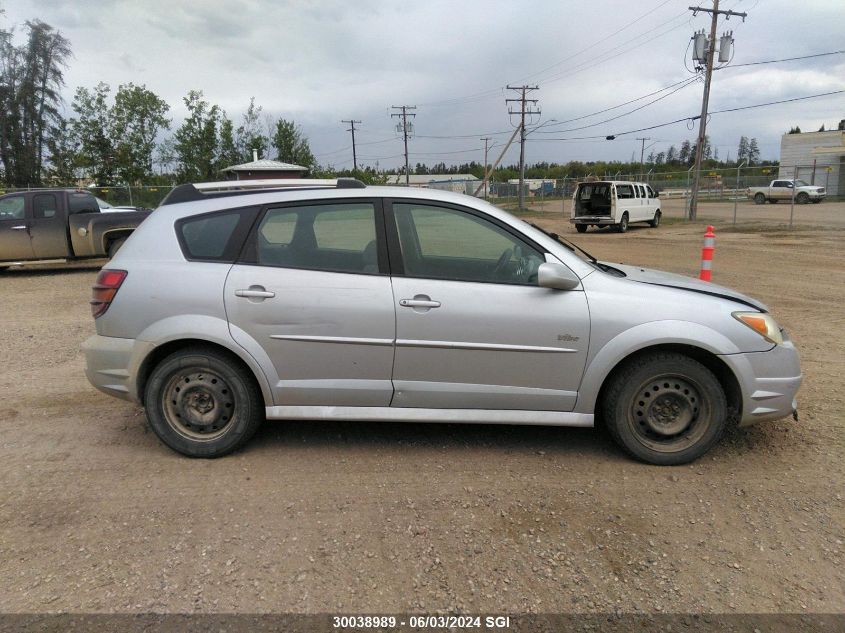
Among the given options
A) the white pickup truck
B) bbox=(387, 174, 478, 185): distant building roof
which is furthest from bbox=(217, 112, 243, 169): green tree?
the white pickup truck

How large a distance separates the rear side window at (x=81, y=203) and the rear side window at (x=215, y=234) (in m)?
10.3

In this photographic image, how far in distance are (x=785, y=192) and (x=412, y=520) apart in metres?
41.7

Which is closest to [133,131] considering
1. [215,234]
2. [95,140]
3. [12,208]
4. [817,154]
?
[95,140]

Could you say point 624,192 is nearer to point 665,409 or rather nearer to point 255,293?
point 665,409

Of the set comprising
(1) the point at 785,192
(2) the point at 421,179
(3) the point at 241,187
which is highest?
(2) the point at 421,179

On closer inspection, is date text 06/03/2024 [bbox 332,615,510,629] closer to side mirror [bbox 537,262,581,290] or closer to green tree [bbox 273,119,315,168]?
side mirror [bbox 537,262,581,290]

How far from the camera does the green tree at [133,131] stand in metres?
39.3

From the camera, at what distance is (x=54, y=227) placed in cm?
1184

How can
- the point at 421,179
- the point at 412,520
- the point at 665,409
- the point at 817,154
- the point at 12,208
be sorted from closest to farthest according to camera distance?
the point at 412,520 < the point at 665,409 < the point at 12,208 < the point at 817,154 < the point at 421,179

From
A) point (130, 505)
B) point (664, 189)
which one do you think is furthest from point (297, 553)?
point (664, 189)

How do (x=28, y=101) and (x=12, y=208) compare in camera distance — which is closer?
(x=12, y=208)

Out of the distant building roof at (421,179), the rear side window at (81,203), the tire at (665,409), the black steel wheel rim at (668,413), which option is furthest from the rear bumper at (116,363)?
the distant building roof at (421,179)

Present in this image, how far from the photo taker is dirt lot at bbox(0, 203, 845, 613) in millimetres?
2447

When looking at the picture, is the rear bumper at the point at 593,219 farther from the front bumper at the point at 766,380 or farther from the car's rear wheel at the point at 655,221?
the front bumper at the point at 766,380
